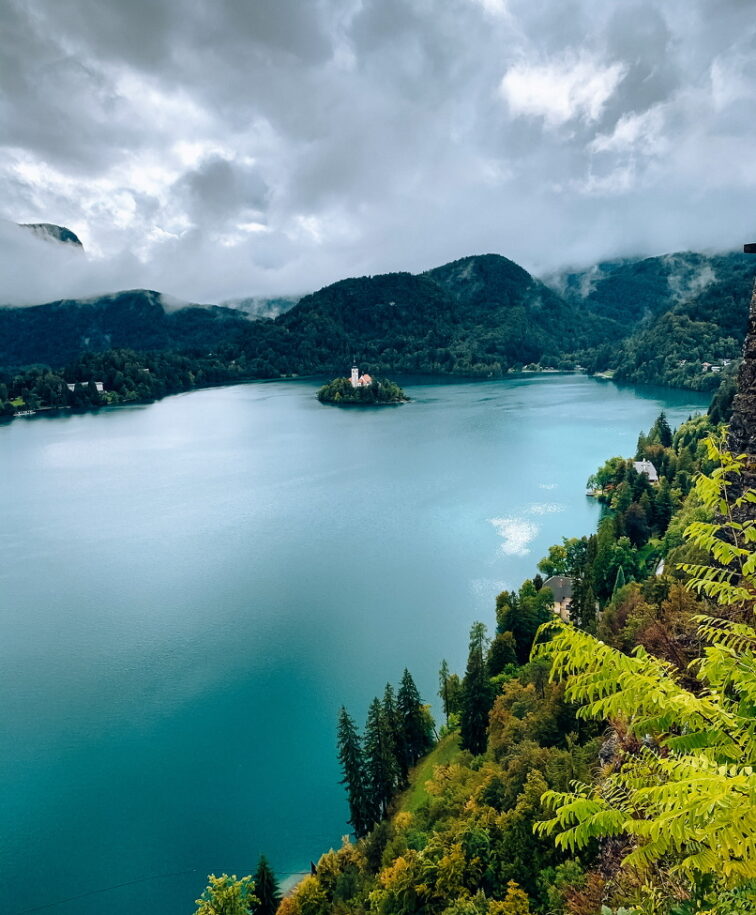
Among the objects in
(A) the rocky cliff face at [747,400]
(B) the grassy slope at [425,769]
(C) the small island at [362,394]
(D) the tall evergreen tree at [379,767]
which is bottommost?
(B) the grassy slope at [425,769]

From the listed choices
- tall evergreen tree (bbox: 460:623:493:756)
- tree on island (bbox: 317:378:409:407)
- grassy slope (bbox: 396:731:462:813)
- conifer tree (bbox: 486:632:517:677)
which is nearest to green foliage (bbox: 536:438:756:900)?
tall evergreen tree (bbox: 460:623:493:756)

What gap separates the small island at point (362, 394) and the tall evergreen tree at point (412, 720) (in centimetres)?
7733

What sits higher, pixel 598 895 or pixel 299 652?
pixel 598 895

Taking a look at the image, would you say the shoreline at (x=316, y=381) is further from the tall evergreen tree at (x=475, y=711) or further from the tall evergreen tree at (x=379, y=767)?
the tall evergreen tree at (x=379, y=767)

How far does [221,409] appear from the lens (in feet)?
312

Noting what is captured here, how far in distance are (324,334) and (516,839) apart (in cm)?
15527

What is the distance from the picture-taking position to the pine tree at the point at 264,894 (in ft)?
45.1

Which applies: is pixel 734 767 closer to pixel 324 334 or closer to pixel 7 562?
pixel 7 562

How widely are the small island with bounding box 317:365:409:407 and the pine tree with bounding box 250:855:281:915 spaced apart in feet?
272

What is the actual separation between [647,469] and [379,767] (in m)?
33.6

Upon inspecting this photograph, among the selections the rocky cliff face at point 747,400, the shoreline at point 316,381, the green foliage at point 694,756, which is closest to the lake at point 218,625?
the rocky cliff face at point 747,400

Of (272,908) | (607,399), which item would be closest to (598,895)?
(272,908)

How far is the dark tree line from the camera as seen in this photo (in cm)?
1642

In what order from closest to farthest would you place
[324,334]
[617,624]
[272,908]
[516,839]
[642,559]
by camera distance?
[516,839] < [272,908] < [617,624] < [642,559] < [324,334]
